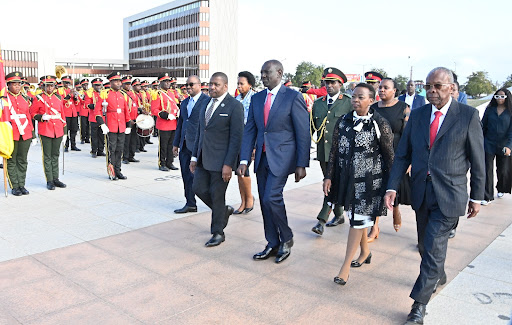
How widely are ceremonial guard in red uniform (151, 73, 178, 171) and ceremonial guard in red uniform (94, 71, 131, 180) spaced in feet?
3.42

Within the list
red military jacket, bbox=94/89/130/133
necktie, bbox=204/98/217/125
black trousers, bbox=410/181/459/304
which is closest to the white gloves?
red military jacket, bbox=94/89/130/133

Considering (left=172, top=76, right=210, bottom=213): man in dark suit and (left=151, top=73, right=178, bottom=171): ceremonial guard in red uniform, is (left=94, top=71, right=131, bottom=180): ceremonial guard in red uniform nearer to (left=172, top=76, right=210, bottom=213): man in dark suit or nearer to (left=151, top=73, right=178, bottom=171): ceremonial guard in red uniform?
(left=151, top=73, right=178, bottom=171): ceremonial guard in red uniform

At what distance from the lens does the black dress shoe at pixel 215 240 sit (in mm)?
5275

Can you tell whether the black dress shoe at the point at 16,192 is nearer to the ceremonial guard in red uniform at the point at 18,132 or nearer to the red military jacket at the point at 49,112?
the ceremonial guard in red uniform at the point at 18,132

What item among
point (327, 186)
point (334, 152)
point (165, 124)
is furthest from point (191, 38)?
point (327, 186)

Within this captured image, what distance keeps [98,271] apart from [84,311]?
0.86 metres

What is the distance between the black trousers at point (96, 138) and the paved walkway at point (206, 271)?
18.0 ft

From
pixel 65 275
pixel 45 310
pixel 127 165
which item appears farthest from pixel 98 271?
pixel 127 165

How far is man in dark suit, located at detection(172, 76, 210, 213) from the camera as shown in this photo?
6705 millimetres

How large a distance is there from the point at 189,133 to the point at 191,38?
313ft

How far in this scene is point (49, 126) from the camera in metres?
8.22

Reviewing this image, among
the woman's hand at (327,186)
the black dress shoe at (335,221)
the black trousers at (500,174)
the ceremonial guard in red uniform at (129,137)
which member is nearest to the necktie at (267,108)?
the woman's hand at (327,186)

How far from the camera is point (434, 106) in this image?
3631mm

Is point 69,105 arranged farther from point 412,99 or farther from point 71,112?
point 412,99
